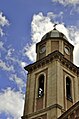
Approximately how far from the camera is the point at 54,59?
104 feet

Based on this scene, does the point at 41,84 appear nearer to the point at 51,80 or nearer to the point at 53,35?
the point at 51,80

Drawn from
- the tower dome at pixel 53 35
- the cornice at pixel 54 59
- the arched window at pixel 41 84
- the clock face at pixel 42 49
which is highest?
the tower dome at pixel 53 35

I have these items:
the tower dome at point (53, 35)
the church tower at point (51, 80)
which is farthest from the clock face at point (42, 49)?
the tower dome at point (53, 35)

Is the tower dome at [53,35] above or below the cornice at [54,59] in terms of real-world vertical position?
above

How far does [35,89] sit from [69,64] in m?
4.61

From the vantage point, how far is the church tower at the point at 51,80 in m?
28.9

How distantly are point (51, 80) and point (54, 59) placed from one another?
96.8 inches

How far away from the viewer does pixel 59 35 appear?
1393 inches

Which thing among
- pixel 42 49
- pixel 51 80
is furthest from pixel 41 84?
pixel 42 49

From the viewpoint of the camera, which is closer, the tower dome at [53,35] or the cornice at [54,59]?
the cornice at [54,59]

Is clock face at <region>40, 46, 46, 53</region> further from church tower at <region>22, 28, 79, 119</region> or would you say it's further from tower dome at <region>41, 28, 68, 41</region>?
tower dome at <region>41, 28, 68, 41</region>

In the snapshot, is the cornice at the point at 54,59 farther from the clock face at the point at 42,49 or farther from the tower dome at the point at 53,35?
the tower dome at the point at 53,35

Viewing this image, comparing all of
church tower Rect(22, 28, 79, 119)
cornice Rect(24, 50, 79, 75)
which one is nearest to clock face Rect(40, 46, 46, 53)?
church tower Rect(22, 28, 79, 119)

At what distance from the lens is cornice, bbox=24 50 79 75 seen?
104 feet
